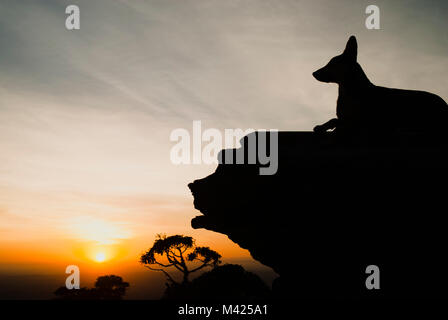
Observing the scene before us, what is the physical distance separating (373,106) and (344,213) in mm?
2779

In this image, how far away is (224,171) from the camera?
6500 mm

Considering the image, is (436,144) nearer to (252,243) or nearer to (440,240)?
(440,240)

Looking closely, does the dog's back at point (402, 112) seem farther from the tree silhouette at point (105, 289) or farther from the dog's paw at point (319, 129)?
the tree silhouette at point (105, 289)

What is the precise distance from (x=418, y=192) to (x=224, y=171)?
3455 millimetres

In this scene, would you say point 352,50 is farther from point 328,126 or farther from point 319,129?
point 319,129

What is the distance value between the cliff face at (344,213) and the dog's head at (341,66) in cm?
201

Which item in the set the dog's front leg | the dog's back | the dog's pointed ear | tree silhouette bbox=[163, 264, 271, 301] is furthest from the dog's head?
tree silhouette bbox=[163, 264, 271, 301]

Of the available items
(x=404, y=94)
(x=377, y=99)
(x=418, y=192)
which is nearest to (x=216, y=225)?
(x=418, y=192)

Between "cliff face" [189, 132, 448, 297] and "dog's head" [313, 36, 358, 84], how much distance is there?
2009 mm

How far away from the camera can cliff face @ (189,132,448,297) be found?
15.2 ft

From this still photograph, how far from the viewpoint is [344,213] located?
5094 mm

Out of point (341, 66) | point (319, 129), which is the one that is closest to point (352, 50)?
point (341, 66)

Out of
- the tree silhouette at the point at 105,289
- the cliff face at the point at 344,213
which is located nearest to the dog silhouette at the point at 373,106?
the cliff face at the point at 344,213

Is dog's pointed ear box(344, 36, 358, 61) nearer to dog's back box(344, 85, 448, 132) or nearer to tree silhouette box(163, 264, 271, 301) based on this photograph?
dog's back box(344, 85, 448, 132)
